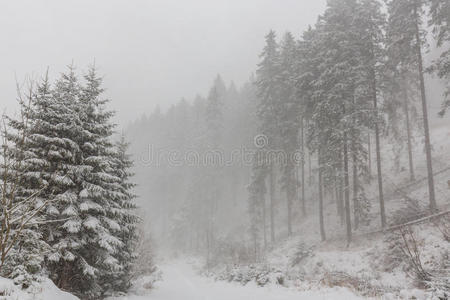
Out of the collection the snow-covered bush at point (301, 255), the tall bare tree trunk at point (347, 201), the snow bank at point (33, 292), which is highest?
the tall bare tree trunk at point (347, 201)

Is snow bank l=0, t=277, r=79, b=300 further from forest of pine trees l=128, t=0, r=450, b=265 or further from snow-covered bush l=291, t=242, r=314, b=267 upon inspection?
forest of pine trees l=128, t=0, r=450, b=265

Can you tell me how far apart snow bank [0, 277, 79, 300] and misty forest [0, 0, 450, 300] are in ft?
0.15

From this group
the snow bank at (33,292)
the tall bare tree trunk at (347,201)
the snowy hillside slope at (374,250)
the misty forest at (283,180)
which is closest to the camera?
the snow bank at (33,292)

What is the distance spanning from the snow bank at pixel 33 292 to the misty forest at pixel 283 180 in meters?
0.04

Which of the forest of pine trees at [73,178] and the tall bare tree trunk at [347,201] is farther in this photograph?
the tall bare tree trunk at [347,201]

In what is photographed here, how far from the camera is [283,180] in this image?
28.0m

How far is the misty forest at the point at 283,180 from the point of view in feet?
27.4

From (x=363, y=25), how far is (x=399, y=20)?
7.08 feet

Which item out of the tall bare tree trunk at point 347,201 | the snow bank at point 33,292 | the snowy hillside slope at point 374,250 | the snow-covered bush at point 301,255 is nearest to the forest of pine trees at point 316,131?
the tall bare tree trunk at point 347,201

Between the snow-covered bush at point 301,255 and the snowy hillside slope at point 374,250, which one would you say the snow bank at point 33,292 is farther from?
the snow-covered bush at point 301,255

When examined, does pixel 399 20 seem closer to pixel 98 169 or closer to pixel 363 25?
pixel 363 25

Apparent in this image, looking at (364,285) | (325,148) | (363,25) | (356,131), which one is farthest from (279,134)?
(364,285)

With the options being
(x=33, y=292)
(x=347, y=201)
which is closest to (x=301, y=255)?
(x=347, y=201)

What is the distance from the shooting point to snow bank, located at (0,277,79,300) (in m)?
5.21
